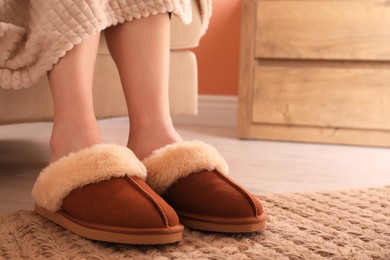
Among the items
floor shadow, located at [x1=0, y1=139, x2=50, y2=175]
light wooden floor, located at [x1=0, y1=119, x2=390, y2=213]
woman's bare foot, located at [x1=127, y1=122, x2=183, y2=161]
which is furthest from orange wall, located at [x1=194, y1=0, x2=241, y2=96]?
woman's bare foot, located at [x1=127, y1=122, x2=183, y2=161]

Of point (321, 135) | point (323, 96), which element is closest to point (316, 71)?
point (323, 96)

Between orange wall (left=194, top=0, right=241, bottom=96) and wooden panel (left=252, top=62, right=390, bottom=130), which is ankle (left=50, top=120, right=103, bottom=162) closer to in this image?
wooden panel (left=252, top=62, right=390, bottom=130)

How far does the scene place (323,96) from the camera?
161 cm

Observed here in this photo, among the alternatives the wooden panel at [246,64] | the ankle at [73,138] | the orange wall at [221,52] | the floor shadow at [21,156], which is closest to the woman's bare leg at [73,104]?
the ankle at [73,138]

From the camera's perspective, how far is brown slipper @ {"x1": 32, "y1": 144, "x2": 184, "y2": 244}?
558 mm

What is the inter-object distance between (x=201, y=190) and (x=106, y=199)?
118mm

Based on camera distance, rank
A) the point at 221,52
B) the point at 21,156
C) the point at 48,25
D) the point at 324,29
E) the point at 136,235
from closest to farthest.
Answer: the point at 136,235, the point at 48,25, the point at 21,156, the point at 324,29, the point at 221,52

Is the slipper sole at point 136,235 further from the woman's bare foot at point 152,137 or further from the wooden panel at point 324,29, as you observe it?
the wooden panel at point 324,29

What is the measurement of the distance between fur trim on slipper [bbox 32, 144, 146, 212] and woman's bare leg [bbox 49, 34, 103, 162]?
33 millimetres

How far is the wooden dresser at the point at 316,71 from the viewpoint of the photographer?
156cm

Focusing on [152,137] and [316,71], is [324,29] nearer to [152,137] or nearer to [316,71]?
[316,71]

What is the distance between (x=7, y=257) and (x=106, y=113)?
1.74 ft

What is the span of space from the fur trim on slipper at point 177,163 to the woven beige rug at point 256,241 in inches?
2.8

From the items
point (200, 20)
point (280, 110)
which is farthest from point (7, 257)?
point (280, 110)
